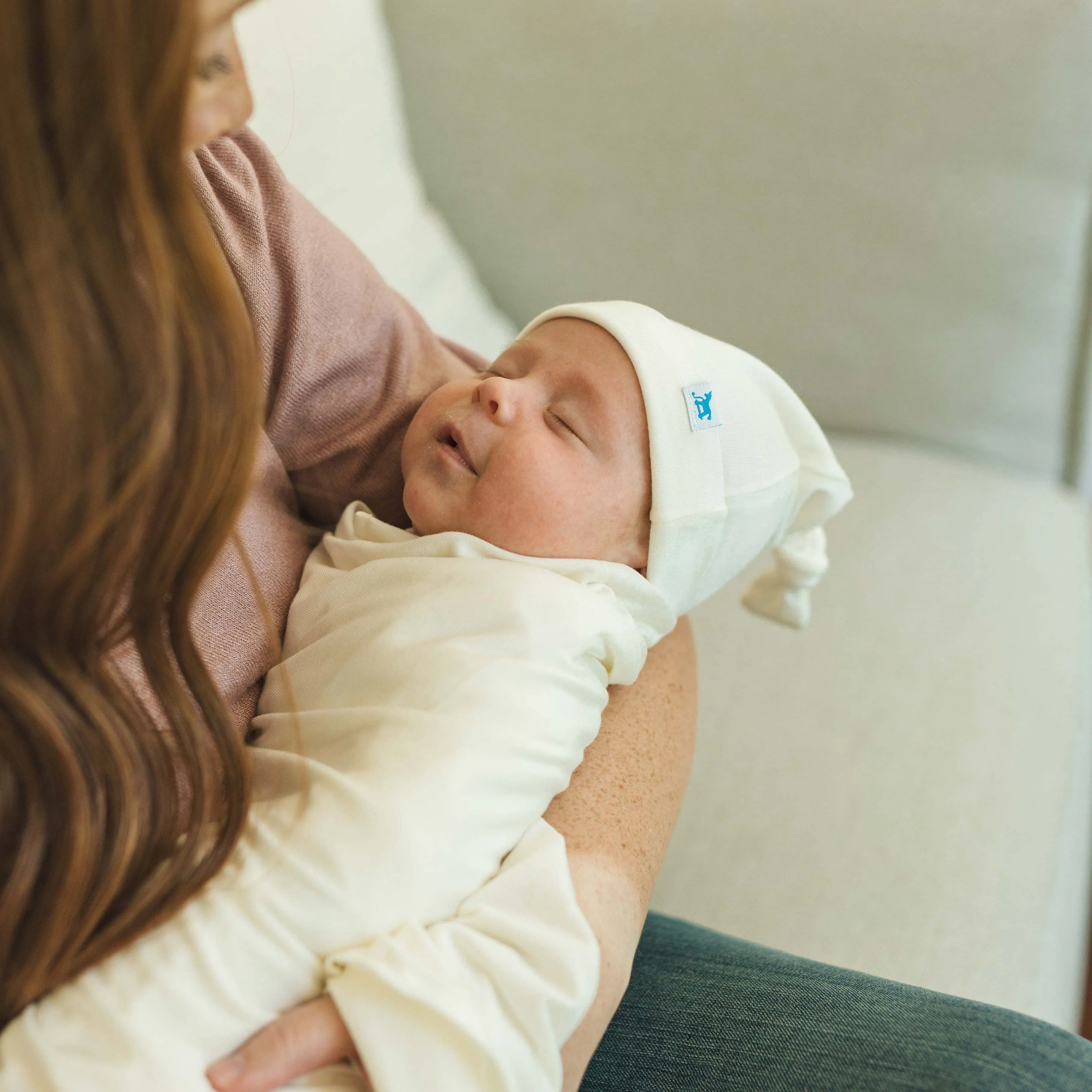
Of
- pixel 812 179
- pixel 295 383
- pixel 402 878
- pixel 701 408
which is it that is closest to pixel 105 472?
pixel 402 878

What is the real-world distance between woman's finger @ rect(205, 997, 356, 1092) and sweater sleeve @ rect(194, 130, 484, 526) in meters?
0.47

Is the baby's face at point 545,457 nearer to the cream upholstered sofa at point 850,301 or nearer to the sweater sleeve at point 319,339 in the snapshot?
the sweater sleeve at point 319,339

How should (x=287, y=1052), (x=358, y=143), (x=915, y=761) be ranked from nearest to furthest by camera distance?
(x=287, y=1052), (x=915, y=761), (x=358, y=143)

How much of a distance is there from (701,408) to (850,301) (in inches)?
30.0

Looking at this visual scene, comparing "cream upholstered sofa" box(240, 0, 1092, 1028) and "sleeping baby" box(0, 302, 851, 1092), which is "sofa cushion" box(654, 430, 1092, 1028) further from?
"sleeping baby" box(0, 302, 851, 1092)

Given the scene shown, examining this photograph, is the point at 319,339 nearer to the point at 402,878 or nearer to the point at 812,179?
the point at 402,878

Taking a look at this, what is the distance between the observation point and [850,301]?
152 centimetres

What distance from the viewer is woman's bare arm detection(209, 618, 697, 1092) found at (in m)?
0.56

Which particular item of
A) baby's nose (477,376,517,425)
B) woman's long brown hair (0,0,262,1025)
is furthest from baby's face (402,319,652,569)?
woman's long brown hair (0,0,262,1025)

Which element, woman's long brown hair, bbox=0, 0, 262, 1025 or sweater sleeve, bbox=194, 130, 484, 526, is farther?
sweater sleeve, bbox=194, 130, 484, 526

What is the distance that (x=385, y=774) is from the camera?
0.63 metres

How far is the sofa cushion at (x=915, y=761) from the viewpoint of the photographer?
3.60 ft

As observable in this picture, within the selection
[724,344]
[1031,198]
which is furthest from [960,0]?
[724,344]

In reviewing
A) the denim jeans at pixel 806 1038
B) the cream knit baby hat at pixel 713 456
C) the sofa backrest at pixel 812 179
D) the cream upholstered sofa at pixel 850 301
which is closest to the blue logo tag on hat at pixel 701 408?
the cream knit baby hat at pixel 713 456
